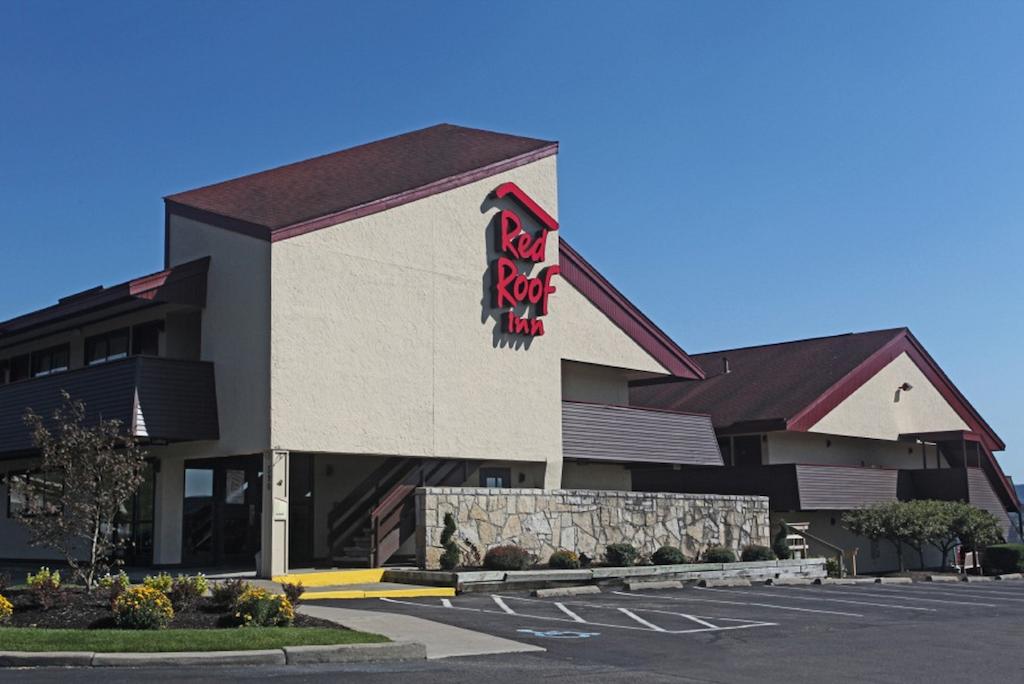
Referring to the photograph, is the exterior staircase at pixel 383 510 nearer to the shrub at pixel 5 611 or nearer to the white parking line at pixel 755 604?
the white parking line at pixel 755 604

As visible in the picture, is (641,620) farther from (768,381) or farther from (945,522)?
(768,381)

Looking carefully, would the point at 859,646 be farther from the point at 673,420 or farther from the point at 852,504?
the point at 852,504

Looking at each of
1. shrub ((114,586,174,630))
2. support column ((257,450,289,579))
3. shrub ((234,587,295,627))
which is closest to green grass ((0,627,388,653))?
shrub ((114,586,174,630))

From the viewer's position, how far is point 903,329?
43.5 m

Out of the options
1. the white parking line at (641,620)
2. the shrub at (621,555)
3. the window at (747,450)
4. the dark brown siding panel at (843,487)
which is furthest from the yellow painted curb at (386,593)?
the window at (747,450)

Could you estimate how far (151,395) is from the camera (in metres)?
23.5

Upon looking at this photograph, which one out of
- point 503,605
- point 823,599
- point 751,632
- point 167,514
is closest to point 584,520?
point 823,599

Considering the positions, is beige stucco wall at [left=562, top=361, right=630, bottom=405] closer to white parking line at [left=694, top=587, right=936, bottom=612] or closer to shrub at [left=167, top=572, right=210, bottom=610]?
white parking line at [left=694, top=587, right=936, bottom=612]

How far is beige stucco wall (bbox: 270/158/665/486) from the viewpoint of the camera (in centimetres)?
2391

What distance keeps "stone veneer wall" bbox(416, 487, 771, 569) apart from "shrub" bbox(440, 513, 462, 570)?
0.26 m

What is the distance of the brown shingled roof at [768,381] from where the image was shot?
38.8 metres

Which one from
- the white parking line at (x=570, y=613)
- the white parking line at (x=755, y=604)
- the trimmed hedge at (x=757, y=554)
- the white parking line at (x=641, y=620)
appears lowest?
the white parking line at (x=755, y=604)

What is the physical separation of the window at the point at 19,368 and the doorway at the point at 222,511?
26.4ft

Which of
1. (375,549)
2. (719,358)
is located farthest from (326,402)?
(719,358)
